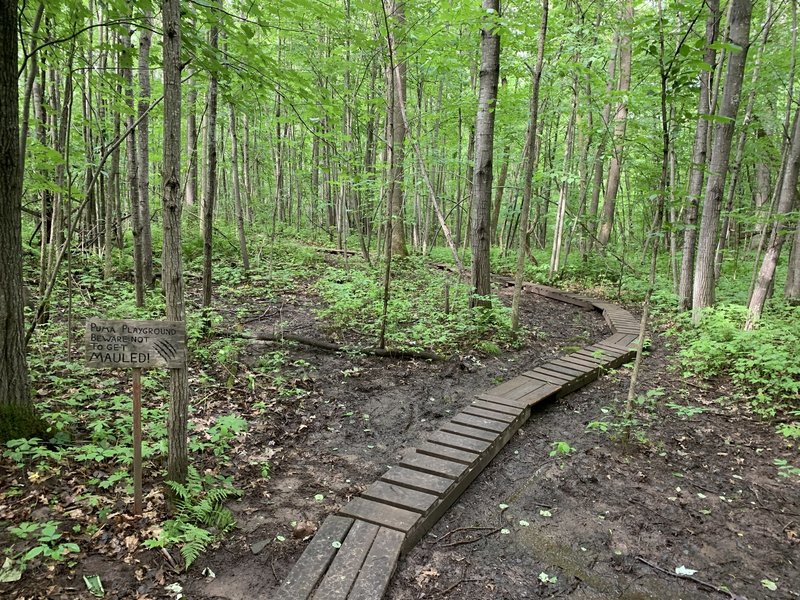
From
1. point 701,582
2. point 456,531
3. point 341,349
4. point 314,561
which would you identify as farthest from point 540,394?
point 314,561

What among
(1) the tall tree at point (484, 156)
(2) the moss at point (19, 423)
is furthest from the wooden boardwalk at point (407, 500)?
(1) the tall tree at point (484, 156)

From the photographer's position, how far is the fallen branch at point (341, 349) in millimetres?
7062

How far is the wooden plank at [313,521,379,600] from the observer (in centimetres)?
264

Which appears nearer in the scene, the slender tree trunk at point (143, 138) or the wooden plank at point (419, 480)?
the wooden plank at point (419, 480)

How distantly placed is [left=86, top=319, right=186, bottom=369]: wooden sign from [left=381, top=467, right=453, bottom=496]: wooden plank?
2.04 meters

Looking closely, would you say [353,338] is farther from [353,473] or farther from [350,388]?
[353,473]

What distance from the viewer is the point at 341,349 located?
7.16 meters

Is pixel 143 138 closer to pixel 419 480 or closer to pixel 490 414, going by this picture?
pixel 490 414

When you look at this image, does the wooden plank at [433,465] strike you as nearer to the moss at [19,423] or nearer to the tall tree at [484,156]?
the moss at [19,423]

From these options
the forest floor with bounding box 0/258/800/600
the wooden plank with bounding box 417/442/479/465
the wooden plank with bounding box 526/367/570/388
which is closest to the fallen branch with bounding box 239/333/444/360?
the forest floor with bounding box 0/258/800/600

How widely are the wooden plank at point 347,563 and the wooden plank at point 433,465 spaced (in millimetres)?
846

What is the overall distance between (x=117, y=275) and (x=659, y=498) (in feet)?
36.0

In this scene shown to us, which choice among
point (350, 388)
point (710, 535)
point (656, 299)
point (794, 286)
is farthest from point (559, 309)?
point (710, 535)

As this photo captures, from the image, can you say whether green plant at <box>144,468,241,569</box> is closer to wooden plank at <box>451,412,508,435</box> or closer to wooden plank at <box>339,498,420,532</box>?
wooden plank at <box>339,498,420,532</box>
